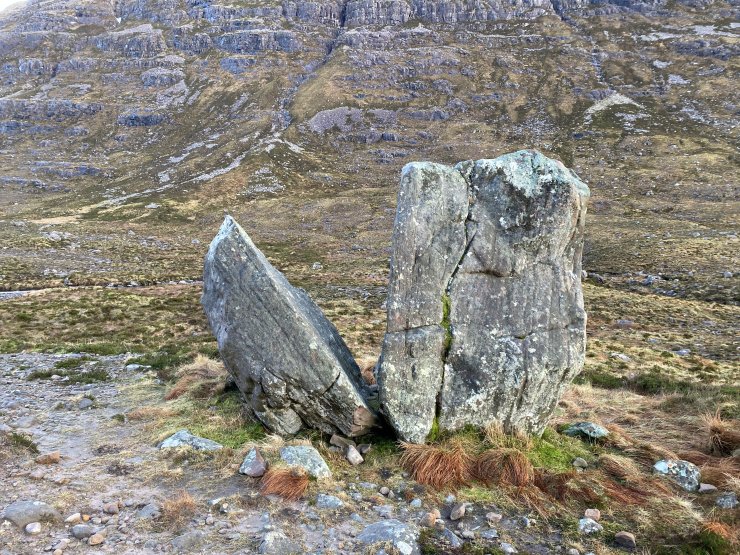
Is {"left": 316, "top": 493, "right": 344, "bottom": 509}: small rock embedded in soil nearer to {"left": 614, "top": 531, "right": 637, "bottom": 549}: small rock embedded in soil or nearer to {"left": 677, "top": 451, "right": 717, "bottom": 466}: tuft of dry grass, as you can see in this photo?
{"left": 614, "top": 531, "right": 637, "bottom": 549}: small rock embedded in soil

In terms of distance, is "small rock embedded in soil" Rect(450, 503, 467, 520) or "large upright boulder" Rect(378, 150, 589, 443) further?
"large upright boulder" Rect(378, 150, 589, 443)

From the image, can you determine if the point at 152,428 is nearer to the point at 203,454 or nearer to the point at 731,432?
the point at 203,454

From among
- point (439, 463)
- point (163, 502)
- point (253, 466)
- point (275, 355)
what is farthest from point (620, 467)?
point (163, 502)

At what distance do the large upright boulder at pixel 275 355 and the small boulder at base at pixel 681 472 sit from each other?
704 cm

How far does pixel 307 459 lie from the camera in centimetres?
1035

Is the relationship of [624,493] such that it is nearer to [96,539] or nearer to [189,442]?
[189,442]

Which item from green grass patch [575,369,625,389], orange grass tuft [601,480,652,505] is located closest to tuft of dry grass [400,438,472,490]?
orange grass tuft [601,480,652,505]

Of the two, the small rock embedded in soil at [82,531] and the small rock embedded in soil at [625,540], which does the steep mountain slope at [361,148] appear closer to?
the small rock embedded in soil at [625,540]

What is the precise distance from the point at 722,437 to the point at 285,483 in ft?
36.7

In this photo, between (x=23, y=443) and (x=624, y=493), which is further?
(x=23, y=443)

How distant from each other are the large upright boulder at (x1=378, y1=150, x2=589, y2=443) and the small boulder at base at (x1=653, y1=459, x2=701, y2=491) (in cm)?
279

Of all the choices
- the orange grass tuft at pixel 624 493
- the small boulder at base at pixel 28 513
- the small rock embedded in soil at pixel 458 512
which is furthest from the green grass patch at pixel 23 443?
the orange grass tuft at pixel 624 493

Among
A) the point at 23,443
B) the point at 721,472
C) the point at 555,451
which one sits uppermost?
the point at 721,472

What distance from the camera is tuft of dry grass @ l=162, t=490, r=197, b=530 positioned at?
835 cm
